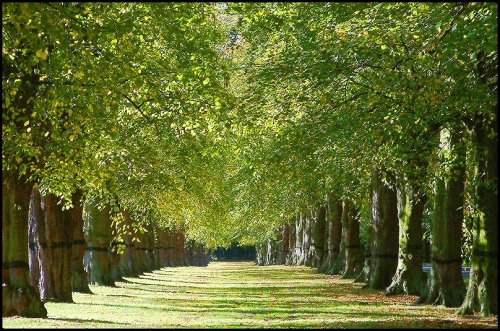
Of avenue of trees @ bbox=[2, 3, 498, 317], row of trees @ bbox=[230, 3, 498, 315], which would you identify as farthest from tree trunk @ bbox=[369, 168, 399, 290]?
row of trees @ bbox=[230, 3, 498, 315]

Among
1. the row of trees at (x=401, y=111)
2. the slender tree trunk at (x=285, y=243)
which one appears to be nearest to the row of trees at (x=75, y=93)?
the row of trees at (x=401, y=111)

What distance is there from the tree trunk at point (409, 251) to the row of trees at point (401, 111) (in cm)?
4

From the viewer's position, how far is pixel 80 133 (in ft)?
61.0

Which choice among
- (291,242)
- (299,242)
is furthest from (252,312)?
(291,242)

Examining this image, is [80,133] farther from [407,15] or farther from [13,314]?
[407,15]

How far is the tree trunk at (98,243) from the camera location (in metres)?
36.2

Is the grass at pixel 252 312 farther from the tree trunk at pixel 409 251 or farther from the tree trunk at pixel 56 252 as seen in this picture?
the tree trunk at pixel 409 251

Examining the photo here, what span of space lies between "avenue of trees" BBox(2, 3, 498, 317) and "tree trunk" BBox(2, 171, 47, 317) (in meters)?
0.03

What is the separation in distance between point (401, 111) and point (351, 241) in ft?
74.0

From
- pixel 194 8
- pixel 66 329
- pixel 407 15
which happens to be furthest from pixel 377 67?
pixel 66 329

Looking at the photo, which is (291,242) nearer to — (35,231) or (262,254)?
(262,254)

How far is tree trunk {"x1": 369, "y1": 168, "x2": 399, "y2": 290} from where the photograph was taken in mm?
31906

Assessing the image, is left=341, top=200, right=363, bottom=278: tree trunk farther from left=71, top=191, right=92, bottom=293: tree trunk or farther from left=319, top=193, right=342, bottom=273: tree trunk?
left=71, top=191, right=92, bottom=293: tree trunk

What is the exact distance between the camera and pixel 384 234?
32.1 m
